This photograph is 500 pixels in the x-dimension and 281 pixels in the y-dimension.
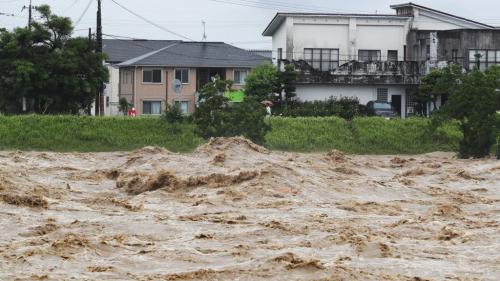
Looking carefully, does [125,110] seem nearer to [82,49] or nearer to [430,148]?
[82,49]

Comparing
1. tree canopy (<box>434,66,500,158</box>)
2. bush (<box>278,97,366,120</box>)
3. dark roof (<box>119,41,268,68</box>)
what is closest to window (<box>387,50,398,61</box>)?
bush (<box>278,97,366,120</box>)

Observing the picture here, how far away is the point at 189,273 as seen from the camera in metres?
12.0

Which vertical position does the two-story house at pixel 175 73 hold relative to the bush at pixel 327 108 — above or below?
above

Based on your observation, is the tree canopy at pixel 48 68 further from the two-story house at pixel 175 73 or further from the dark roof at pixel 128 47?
the dark roof at pixel 128 47

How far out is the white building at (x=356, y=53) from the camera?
55562 millimetres

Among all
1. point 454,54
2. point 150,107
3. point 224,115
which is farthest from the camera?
point 150,107

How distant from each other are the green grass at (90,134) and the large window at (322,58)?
1907 centimetres

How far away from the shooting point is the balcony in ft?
181

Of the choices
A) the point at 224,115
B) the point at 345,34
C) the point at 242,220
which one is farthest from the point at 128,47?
the point at 242,220

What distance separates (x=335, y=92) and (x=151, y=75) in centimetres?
1353

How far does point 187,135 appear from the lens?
1606 inches

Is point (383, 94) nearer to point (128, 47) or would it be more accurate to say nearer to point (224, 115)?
point (224, 115)

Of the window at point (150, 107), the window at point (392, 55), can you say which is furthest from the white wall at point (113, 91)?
the window at point (392, 55)

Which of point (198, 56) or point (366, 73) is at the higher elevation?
point (198, 56)
